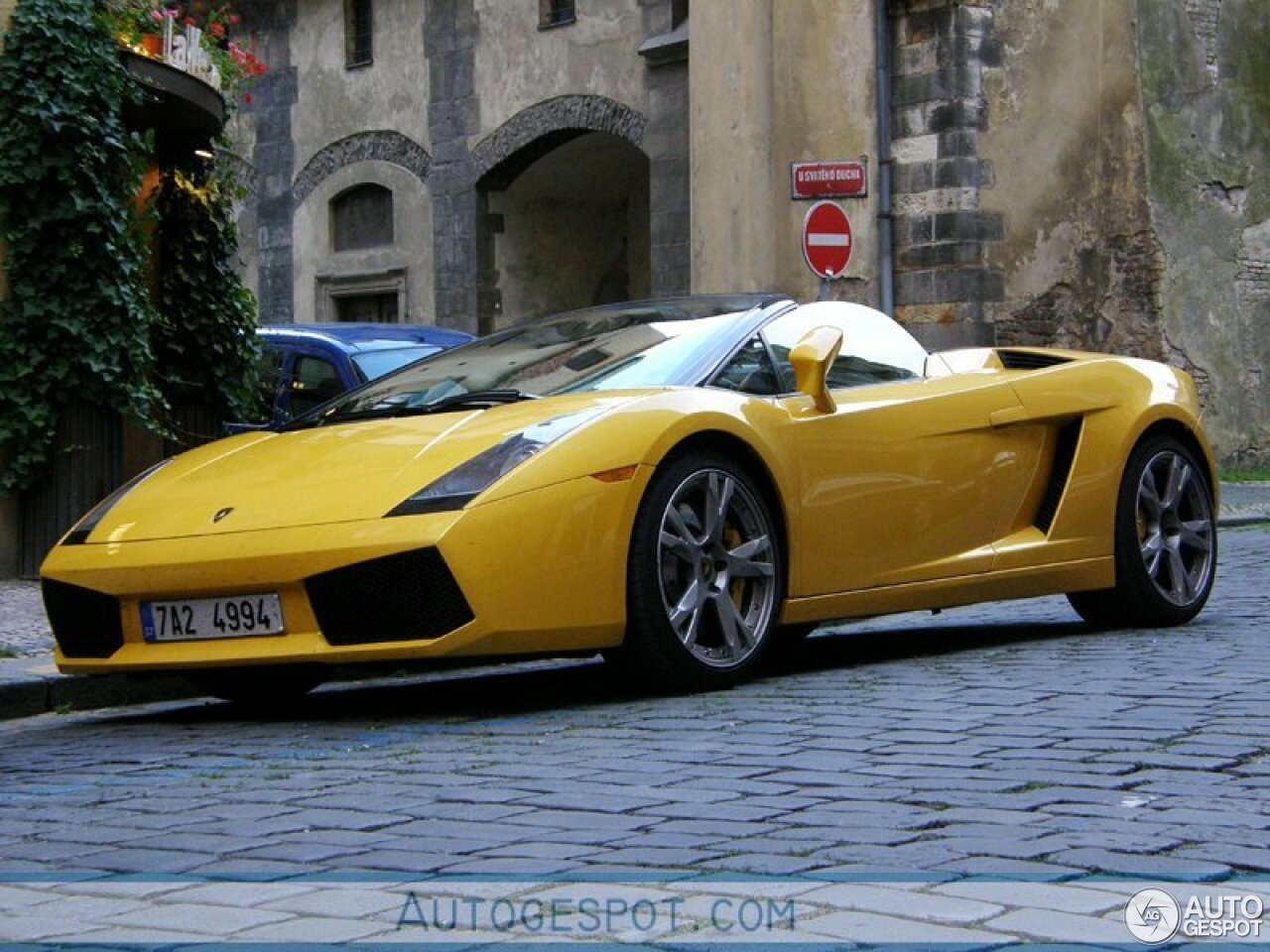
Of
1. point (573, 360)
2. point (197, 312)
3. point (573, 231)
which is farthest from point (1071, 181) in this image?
point (573, 360)

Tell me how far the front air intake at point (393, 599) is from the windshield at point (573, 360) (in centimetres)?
96

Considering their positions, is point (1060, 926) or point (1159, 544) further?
point (1159, 544)

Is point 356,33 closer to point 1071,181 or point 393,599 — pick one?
point 1071,181

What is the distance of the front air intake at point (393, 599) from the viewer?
19.9ft

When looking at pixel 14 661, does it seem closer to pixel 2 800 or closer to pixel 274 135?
pixel 2 800

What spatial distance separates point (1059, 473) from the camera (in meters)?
8.09

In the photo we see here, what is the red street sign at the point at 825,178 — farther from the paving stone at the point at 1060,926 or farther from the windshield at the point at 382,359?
the paving stone at the point at 1060,926

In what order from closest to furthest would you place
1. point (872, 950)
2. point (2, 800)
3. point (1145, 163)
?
1. point (872, 950)
2. point (2, 800)
3. point (1145, 163)

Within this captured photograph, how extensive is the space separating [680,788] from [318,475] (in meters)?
2.04

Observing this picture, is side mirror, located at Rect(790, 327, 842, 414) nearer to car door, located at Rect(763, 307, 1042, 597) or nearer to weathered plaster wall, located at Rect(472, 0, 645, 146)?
car door, located at Rect(763, 307, 1042, 597)

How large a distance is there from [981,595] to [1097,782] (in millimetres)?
2935

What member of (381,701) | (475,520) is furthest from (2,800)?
(381,701)

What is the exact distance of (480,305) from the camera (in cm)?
2633

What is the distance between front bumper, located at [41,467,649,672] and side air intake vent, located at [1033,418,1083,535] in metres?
2.09
